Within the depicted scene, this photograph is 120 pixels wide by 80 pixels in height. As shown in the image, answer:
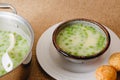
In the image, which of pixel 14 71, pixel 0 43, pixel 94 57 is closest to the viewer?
pixel 14 71

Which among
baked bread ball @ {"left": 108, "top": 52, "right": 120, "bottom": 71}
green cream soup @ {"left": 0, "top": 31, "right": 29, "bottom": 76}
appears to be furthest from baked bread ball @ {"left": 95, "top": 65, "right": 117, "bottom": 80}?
green cream soup @ {"left": 0, "top": 31, "right": 29, "bottom": 76}

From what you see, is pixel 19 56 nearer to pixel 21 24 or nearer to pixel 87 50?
pixel 21 24

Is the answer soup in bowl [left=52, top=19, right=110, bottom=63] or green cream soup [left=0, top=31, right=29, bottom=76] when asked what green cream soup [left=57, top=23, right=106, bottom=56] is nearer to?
soup in bowl [left=52, top=19, right=110, bottom=63]

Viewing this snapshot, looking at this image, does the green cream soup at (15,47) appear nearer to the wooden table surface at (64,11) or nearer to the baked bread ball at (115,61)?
the wooden table surface at (64,11)

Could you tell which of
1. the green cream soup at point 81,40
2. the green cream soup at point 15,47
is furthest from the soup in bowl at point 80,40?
the green cream soup at point 15,47

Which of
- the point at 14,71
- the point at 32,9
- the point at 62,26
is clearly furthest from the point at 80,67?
the point at 32,9
